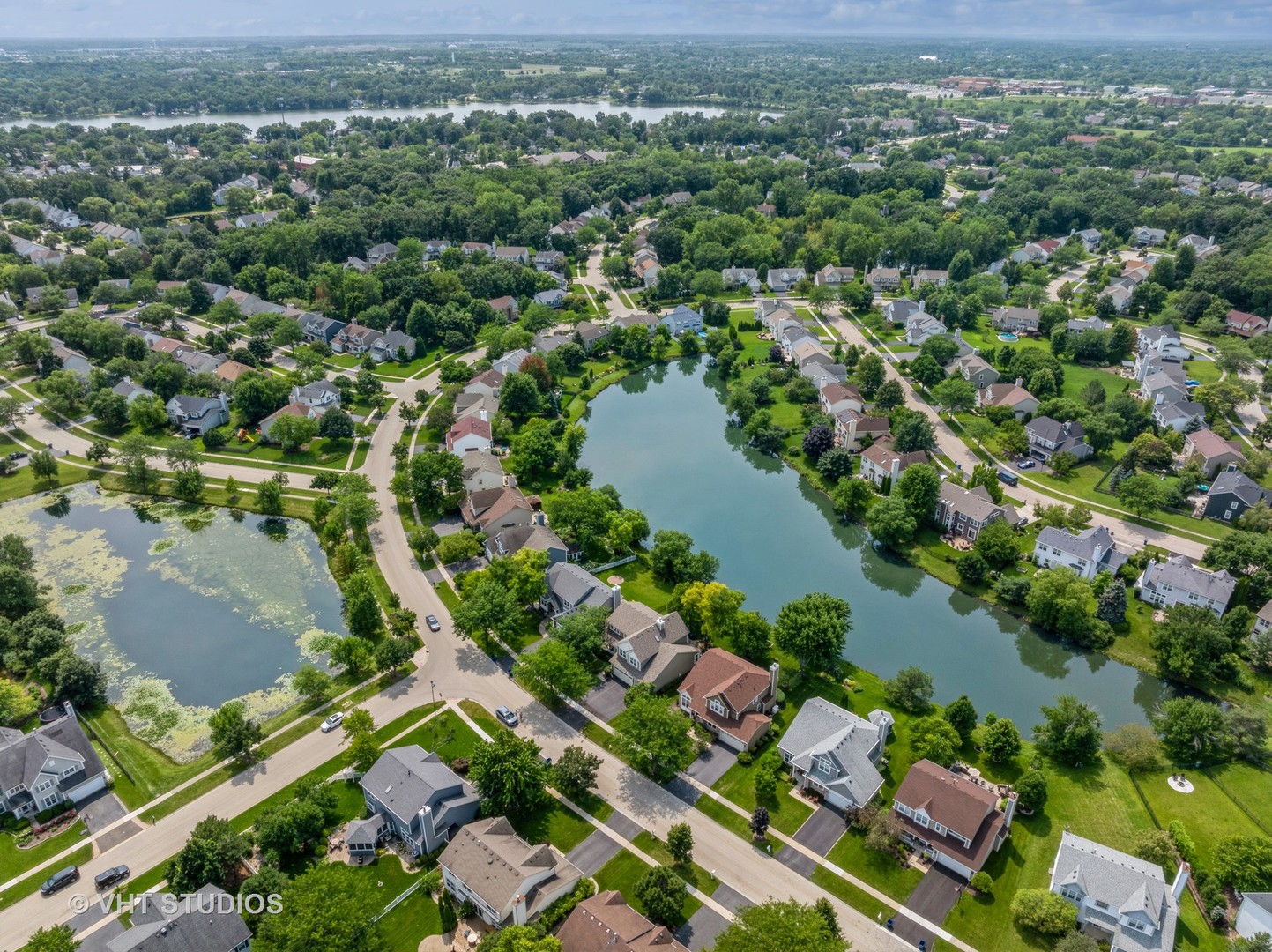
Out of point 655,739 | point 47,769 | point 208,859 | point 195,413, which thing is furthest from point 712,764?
point 195,413

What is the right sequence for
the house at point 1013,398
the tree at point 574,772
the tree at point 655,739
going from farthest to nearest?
the house at point 1013,398, the tree at point 655,739, the tree at point 574,772

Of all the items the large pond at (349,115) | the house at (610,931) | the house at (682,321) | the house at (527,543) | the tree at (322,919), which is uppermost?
the large pond at (349,115)

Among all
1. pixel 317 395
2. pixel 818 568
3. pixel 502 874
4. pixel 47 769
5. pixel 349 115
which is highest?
pixel 349 115

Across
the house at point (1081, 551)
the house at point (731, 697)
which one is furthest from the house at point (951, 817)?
the house at point (1081, 551)

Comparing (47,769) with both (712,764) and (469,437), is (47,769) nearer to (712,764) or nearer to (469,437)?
(712,764)

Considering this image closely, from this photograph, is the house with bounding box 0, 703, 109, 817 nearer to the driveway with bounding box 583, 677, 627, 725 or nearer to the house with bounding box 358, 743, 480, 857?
the house with bounding box 358, 743, 480, 857

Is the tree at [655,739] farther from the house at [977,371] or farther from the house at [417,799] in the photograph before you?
the house at [977,371]

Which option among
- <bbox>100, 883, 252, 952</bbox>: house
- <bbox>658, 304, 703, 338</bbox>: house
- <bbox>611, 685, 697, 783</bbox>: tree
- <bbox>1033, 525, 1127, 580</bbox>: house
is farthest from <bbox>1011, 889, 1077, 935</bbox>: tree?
<bbox>658, 304, 703, 338</bbox>: house
